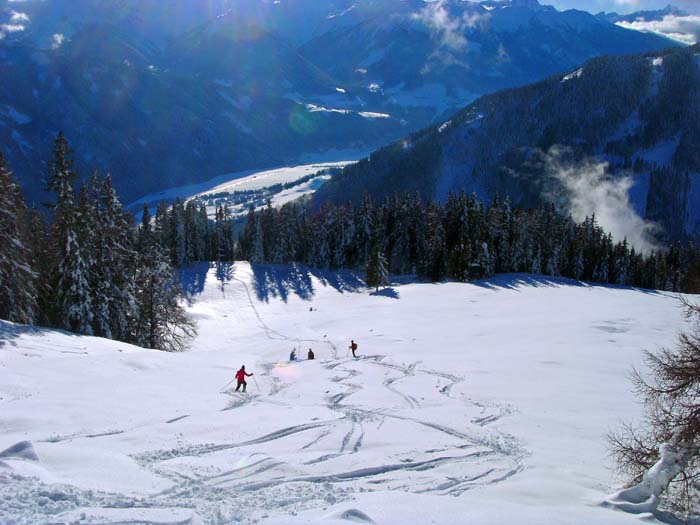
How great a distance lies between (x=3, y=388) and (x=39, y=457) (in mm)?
8142

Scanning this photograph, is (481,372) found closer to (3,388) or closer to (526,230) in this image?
(3,388)

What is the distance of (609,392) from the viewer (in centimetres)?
2581

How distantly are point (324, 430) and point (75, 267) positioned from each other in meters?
25.3

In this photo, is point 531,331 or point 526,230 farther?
point 526,230

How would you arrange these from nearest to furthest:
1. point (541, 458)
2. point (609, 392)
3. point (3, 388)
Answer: point (541, 458) < point (3, 388) < point (609, 392)

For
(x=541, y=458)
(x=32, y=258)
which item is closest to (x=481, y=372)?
(x=541, y=458)

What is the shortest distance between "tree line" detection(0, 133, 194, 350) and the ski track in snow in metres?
18.5

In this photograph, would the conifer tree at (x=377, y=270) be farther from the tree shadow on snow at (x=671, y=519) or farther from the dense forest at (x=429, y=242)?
the tree shadow on snow at (x=671, y=519)

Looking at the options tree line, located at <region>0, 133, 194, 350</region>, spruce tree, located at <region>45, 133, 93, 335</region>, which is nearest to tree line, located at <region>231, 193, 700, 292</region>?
tree line, located at <region>0, 133, 194, 350</region>

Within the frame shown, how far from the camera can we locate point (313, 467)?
13992 mm

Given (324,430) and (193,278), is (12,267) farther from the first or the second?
(193,278)

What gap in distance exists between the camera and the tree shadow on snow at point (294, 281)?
82.1m

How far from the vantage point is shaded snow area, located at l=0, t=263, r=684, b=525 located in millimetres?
10797

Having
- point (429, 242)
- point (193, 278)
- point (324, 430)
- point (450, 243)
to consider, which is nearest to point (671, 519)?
point (324, 430)
